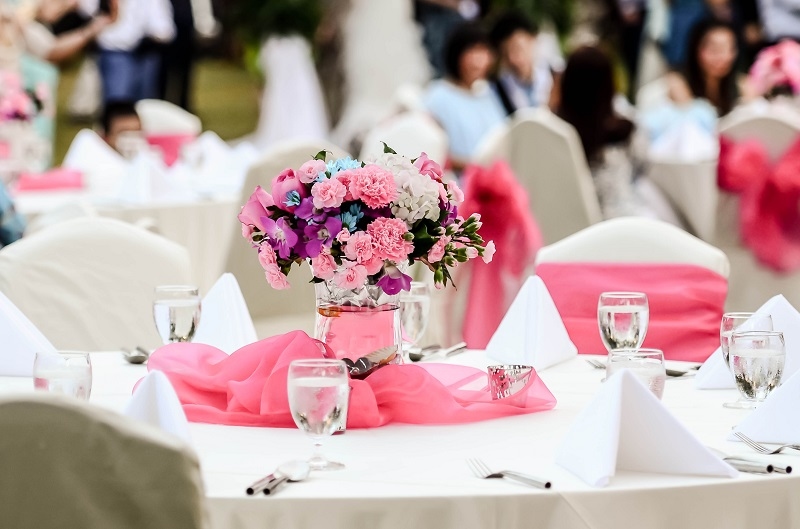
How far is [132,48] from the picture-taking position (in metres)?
10.2

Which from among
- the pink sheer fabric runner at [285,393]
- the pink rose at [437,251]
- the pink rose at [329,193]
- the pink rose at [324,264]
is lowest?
the pink sheer fabric runner at [285,393]

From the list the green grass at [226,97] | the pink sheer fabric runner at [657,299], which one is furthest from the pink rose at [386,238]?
the green grass at [226,97]

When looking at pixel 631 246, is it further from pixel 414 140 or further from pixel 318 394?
pixel 414 140

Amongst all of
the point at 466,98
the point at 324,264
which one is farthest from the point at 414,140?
the point at 324,264

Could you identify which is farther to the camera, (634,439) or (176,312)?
(176,312)

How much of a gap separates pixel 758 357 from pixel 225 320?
1015 millimetres

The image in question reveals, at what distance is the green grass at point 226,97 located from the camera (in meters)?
11.6

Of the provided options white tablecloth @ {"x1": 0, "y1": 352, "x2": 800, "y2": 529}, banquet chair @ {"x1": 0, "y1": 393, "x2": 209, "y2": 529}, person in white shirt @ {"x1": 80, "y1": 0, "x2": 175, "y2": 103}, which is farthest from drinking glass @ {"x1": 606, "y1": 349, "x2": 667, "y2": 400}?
person in white shirt @ {"x1": 80, "y1": 0, "x2": 175, "y2": 103}

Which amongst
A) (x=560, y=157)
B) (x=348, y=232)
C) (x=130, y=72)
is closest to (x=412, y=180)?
(x=348, y=232)

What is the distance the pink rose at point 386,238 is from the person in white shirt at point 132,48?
835cm

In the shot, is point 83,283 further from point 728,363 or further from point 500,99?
point 500,99

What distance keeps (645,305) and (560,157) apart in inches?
118

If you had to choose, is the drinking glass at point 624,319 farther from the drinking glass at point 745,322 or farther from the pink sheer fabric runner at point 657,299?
the pink sheer fabric runner at point 657,299

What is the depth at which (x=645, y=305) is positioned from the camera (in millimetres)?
2387
